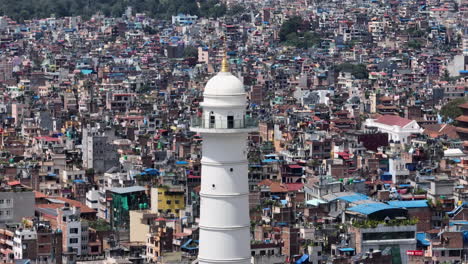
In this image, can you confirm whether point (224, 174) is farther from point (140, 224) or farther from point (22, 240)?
point (140, 224)

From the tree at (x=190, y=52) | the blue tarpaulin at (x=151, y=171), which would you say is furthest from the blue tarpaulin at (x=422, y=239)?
the tree at (x=190, y=52)

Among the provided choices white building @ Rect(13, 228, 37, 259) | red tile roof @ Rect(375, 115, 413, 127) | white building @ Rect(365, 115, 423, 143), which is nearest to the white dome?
white building @ Rect(13, 228, 37, 259)

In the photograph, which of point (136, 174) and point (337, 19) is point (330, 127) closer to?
point (136, 174)

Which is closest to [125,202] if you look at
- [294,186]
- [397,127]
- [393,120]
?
[294,186]

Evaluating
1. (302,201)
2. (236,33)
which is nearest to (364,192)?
(302,201)

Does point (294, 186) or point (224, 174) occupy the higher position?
point (224, 174)

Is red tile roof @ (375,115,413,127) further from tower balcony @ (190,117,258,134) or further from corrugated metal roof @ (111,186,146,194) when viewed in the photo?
tower balcony @ (190,117,258,134)

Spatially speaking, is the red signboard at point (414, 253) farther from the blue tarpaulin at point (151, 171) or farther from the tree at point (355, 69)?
the tree at point (355, 69)
